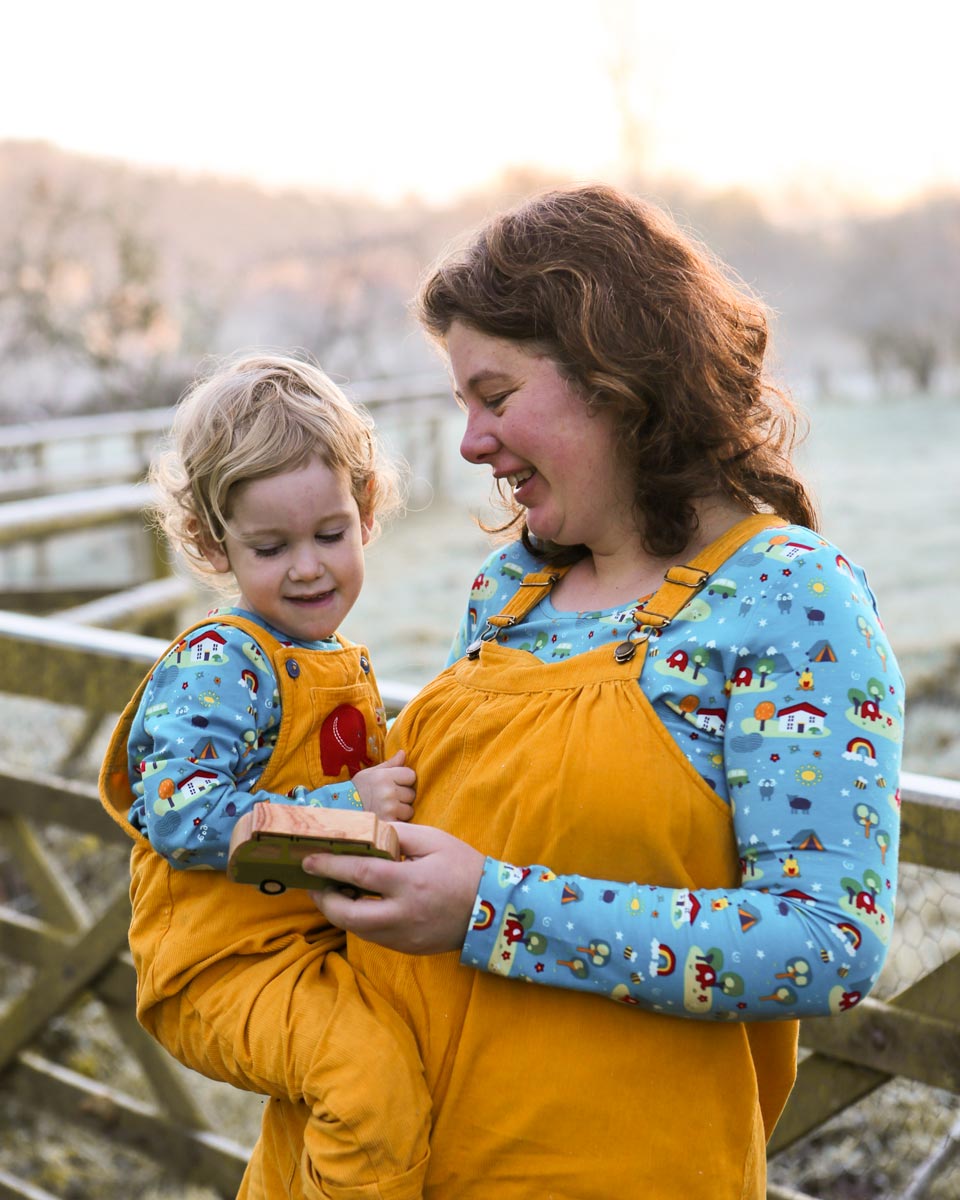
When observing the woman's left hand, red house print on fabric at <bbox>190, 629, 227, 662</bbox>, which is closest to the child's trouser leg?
the woman's left hand

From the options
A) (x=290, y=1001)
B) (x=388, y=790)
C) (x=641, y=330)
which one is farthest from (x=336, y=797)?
(x=641, y=330)

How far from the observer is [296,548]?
1551 mm

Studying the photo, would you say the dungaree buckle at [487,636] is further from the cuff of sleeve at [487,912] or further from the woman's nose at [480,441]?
the cuff of sleeve at [487,912]

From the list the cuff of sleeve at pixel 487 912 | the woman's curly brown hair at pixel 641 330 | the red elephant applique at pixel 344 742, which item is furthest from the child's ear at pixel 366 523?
the cuff of sleeve at pixel 487 912

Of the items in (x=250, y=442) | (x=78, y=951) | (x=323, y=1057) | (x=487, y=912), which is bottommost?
(x=78, y=951)

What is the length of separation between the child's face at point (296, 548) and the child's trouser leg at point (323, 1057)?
1.36 feet

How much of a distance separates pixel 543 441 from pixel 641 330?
0.52 feet

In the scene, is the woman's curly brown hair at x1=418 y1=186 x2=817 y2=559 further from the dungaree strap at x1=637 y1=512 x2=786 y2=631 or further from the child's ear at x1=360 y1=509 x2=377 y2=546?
the child's ear at x1=360 y1=509 x2=377 y2=546

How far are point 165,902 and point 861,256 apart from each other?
14.6m

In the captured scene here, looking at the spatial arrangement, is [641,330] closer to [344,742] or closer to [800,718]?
[800,718]

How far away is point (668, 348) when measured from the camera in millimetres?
1340

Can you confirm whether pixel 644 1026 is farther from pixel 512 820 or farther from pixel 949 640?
pixel 949 640

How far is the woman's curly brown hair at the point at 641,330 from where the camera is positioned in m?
1.33

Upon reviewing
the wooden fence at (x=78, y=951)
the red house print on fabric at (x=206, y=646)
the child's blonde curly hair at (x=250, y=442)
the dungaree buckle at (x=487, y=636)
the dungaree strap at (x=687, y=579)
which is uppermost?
the child's blonde curly hair at (x=250, y=442)
